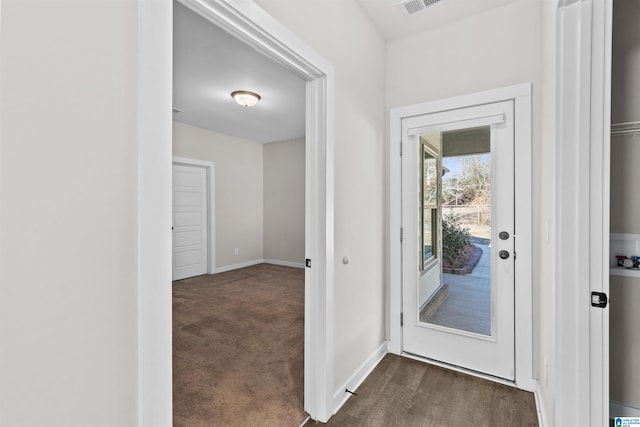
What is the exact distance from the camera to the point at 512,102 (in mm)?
2098

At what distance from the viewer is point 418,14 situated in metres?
2.22

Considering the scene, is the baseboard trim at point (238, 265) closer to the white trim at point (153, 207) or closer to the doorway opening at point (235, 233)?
the doorway opening at point (235, 233)

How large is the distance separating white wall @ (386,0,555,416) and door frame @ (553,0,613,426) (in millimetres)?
494

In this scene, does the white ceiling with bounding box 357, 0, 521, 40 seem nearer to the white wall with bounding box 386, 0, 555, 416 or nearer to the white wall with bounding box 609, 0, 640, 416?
the white wall with bounding box 386, 0, 555, 416

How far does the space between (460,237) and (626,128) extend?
1.13 metres

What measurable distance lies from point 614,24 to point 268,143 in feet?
18.2

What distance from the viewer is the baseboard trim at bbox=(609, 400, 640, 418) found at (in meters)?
1.50

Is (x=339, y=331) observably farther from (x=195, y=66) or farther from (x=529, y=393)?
(x=195, y=66)

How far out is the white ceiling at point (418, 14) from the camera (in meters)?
2.12

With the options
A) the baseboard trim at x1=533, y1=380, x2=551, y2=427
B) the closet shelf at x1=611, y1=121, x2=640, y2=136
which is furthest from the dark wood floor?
the closet shelf at x1=611, y1=121, x2=640, y2=136

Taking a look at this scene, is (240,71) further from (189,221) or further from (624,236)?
(624,236)

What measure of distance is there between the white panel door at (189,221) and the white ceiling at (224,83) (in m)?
0.90

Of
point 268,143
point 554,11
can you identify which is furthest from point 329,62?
point 268,143

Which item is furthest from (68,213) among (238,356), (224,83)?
(224,83)
